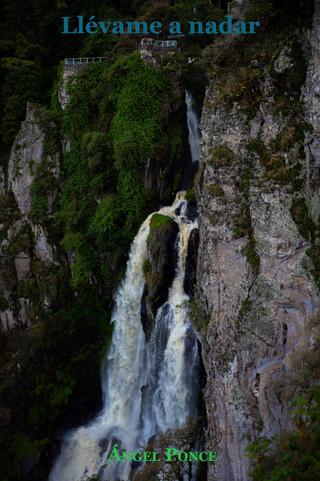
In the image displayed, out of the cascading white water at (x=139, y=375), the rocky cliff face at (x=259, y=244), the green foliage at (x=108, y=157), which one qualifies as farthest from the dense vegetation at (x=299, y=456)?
the green foliage at (x=108, y=157)

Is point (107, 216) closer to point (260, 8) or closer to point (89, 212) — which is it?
point (89, 212)

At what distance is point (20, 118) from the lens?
2358 centimetres

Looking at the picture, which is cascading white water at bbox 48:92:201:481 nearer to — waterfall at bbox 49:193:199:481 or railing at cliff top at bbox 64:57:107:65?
waterfall at bbox 49:193:199:481

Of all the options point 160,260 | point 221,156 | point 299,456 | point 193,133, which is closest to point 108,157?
point 193,133

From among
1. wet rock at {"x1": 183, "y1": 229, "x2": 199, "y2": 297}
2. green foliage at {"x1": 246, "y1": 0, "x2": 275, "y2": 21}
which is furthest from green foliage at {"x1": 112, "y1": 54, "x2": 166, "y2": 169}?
green foliage at {"x1": 246, "y1": 0, "x2": 275, "y2": 21}

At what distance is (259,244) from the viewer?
34.1 ft

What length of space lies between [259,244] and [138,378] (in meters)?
9.64

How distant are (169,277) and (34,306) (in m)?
8.14

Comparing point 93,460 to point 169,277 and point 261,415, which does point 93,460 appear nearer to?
point 169,277

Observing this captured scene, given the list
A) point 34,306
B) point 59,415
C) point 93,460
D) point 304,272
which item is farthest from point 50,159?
point 304,272

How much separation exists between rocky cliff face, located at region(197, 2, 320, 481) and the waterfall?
3024mm

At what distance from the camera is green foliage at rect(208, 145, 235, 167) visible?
11.0 metres

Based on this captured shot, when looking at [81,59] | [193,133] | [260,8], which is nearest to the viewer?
[260,8]

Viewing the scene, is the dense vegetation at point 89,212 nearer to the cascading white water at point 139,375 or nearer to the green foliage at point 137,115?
the green foliage at point 137,115
